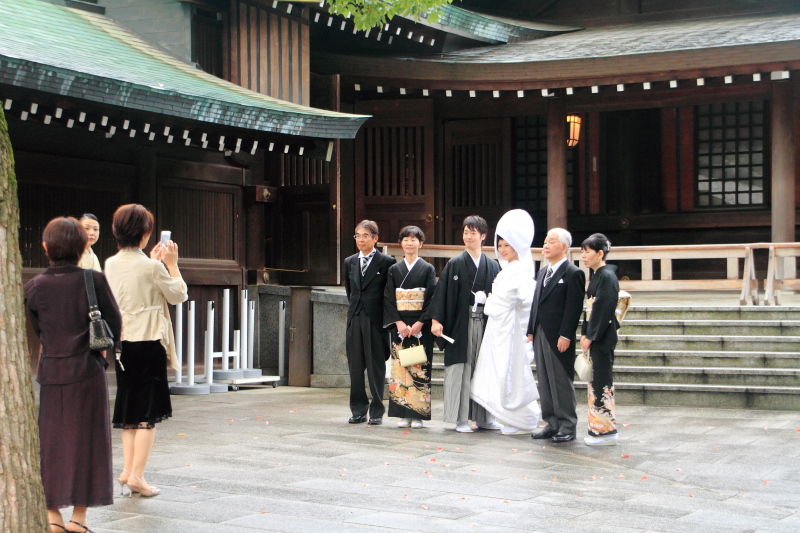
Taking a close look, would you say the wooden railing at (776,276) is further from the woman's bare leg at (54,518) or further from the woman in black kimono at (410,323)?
the woman's bare leg at (54,518)

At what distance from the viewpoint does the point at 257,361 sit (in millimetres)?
12094

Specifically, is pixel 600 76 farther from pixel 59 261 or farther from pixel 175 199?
pixel 59 261

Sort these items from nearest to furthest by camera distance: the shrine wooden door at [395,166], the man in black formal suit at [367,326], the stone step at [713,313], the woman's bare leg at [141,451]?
the woman's bare leg at [141,451] → the man in black formal suit at [367,326] → the stone step at [713,313] → the shrine wooden door at [395,166]

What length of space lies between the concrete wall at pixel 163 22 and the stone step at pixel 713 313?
623cm

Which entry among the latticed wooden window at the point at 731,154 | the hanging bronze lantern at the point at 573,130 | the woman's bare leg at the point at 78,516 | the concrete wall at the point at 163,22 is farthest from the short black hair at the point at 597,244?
the latticed wooden window at the point at 731,154

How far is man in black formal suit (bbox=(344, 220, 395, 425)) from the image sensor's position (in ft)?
26.1

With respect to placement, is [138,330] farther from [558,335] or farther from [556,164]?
[556,164]

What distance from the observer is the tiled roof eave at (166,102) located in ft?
26.5

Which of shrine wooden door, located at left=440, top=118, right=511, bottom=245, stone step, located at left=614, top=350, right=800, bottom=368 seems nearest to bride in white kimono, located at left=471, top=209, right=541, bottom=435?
stone step, located at left=614, top=350, right=800, bottom=368

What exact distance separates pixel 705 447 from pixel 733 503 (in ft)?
5.63

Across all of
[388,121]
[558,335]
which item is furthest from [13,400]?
[388,121]

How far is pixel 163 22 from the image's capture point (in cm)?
1166

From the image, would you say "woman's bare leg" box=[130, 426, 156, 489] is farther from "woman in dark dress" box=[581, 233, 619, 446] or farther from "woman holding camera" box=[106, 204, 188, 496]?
"woman in dark dress" box=[581, 233, 619, 446]

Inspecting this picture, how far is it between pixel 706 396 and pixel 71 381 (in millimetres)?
6337
